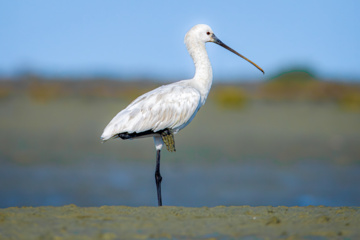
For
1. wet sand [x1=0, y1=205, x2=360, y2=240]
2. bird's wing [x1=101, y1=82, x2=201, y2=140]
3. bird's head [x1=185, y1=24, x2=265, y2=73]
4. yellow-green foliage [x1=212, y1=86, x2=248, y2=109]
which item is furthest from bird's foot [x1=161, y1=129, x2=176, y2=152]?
yellow-green foliage [x1=212, y1=86, x2=248, y2=109]

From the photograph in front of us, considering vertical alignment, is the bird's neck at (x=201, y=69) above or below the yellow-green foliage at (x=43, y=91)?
below

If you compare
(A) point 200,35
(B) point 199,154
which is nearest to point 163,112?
(A) point 200,35

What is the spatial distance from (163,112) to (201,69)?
1071 mm

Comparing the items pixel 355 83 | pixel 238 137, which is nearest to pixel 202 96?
pixel 238 137

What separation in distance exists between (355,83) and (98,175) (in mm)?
28268

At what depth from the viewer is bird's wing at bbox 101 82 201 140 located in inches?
356

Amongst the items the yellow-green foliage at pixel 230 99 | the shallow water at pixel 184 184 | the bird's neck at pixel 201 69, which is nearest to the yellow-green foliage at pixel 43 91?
the yellow-green foliage at pixel 230 99

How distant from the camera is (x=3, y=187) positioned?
46.6 feet

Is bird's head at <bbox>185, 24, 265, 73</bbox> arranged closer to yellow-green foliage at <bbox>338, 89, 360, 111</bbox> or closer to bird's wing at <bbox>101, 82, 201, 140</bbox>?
bird's wing at <bbox>101, 82, 201, 140</bbox>

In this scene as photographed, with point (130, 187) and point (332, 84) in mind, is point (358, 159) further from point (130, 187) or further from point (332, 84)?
point (332, 84)

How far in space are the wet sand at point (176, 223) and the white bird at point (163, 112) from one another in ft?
4.77

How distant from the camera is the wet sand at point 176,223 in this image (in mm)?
6219

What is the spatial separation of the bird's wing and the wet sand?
151cm

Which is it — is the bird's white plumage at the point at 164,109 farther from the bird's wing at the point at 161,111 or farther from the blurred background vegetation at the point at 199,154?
the blurred background vegetation at the point at 199,154
